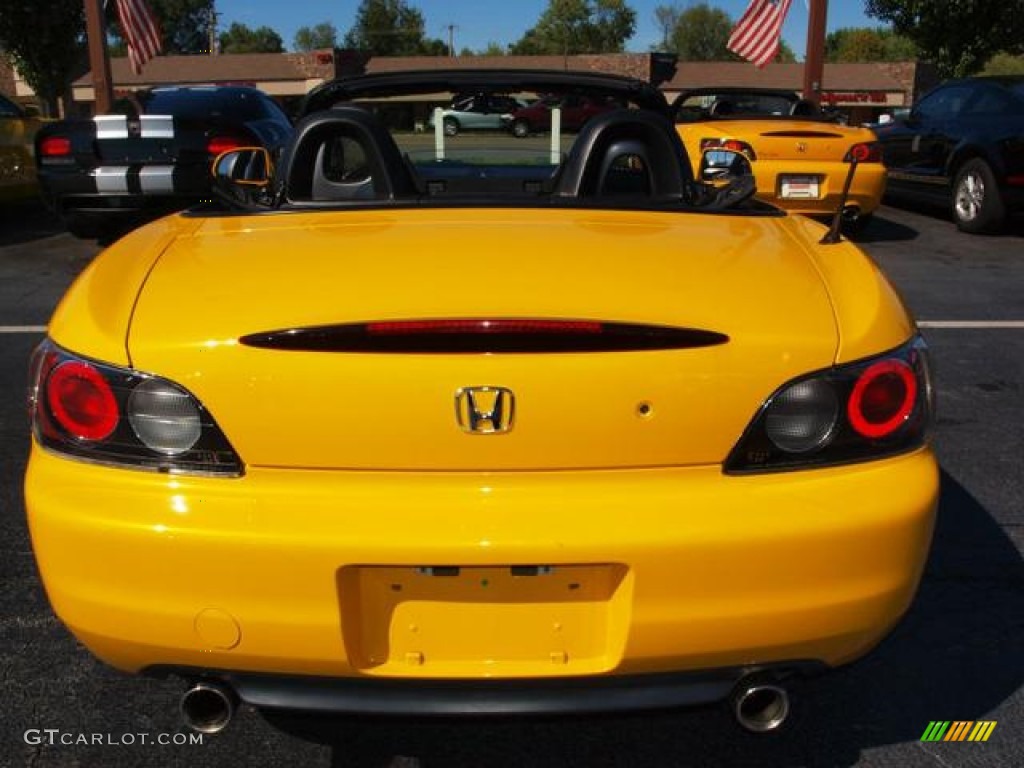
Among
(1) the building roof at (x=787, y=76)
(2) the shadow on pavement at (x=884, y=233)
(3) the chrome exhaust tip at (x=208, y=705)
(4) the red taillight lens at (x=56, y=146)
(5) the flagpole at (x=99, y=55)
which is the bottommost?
(2) the shadow on pavement at (x=884, y=233)

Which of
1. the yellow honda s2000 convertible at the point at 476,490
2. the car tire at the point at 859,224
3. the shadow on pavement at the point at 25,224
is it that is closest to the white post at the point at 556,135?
the yellow honda s2000 convertible at the point at 476,490

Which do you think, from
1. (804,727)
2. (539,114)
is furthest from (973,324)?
(804,727)

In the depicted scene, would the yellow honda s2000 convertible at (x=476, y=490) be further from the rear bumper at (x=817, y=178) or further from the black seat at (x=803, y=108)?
the black seat at (x=803, y=108)

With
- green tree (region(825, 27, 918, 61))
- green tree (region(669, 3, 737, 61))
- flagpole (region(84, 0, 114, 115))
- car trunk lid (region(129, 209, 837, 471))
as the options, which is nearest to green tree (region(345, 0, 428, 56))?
green tree (region(669, 3, 737, 61))

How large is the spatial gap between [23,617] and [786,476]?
215cm

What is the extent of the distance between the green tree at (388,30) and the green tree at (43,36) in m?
59.5

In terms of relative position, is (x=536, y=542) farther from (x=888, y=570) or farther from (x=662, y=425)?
(x=888, y=570)

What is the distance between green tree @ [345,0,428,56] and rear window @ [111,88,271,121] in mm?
83012

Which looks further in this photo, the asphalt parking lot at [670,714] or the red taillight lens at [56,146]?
the red taillight lens at [56,146]

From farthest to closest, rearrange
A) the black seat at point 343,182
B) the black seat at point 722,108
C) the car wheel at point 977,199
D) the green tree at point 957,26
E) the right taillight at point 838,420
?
the green tree at point 957,26 < the black seat at point 722,108 < the car wheel at point 977,199 < the black seat at point 343,182 < the right taillight at point 838,420

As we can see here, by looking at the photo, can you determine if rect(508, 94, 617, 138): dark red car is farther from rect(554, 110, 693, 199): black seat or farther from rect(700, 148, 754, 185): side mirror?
rect(554, 110, 693, 199): black seat

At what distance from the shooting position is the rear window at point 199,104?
25.4 ft

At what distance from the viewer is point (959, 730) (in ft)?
7.17

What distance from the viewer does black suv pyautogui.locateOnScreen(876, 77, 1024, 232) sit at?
27.6 feet
